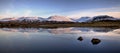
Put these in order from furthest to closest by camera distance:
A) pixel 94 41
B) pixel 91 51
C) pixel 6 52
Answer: pixel 94 41 < pixel 91 51 < pixel 6 52

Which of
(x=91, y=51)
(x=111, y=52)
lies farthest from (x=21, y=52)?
(x=111, y=52)

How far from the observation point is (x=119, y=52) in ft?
38.6

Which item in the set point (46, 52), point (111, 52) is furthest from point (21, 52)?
point (111, 52)

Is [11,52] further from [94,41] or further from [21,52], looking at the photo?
[94,41]

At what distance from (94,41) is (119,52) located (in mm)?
4961

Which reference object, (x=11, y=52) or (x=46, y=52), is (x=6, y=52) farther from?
(x=46, y=52)

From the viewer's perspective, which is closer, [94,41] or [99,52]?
[99,52]

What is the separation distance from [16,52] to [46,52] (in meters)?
1.87

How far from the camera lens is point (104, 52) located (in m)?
11.9

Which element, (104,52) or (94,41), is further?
(94,41)

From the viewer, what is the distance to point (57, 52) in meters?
11.6

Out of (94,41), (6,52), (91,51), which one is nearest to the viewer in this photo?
(6,52)

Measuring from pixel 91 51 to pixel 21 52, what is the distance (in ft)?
15.0

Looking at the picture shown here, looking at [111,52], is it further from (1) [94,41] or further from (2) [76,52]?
(1) [94,41]
